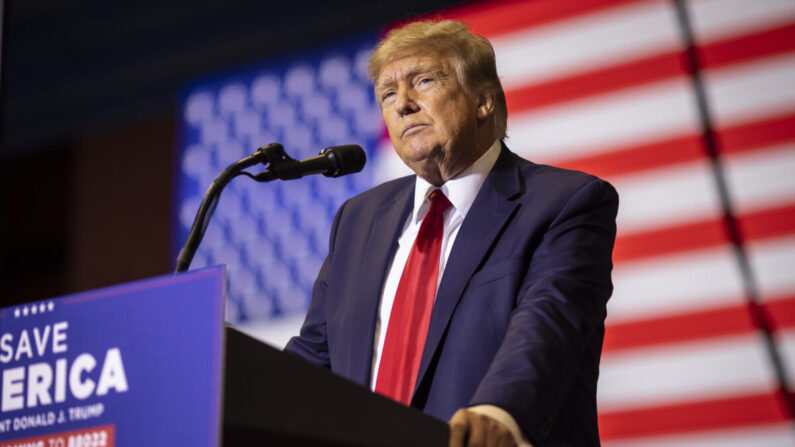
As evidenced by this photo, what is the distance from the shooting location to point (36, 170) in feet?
11.2

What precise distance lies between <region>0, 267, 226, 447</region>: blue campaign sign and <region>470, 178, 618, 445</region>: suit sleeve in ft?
1.37

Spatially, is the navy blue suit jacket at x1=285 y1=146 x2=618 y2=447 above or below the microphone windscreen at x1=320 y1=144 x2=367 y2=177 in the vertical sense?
below

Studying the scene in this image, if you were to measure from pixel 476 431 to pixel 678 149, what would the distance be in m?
1.63

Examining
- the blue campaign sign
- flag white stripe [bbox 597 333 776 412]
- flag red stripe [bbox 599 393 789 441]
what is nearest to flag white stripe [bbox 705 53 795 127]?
flag white stripe [bbox 597 333 776 412]

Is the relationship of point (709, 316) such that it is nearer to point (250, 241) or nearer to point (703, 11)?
point (703, 11)

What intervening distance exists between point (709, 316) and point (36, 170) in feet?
8.41

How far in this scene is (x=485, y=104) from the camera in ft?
5.49

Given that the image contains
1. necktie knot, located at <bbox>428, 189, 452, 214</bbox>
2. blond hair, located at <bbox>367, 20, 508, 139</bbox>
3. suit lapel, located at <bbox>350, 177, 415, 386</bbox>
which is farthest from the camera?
blond hair, located at <bbox>367, 20, 508, 139</bbox>

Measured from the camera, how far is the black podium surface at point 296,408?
701mm

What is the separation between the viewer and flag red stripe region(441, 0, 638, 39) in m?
2.55

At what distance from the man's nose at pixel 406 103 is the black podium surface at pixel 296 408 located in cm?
88

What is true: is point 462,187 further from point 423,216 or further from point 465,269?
point 465,269

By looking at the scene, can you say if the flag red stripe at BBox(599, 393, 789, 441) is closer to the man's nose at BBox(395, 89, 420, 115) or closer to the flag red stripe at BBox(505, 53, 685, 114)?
the flag red stripe at BBox(505, 53, 685, 114)

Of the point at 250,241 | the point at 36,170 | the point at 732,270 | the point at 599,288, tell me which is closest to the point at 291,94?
the point at 250,241
